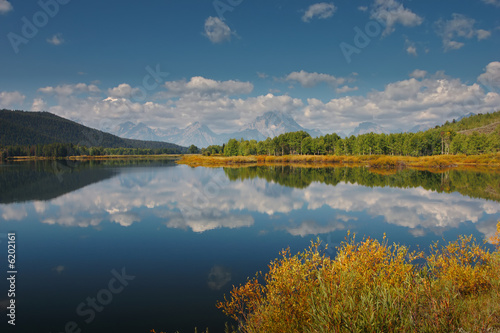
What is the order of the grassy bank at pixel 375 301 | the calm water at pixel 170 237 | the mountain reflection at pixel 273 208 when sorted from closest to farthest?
the grassy bank at pixel 375 301 < the calm water at pixel 170 237 < the mountain reflection at pixel 273 208

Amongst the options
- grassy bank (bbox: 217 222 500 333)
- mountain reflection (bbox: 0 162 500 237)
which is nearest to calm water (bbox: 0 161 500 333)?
mountain reflection (bbox: 0 162 500 237)

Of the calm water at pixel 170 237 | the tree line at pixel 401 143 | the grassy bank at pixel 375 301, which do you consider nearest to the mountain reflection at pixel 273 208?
the calm water at pixel 170 237

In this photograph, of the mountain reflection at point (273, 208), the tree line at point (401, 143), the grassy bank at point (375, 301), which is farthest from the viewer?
the tree line at point (401, 143)

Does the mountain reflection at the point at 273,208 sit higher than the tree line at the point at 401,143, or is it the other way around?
the tree line at the point at 401,143

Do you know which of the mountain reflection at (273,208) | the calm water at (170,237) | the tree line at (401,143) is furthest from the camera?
the tree line at (401,143)

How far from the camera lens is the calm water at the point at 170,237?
13562mm

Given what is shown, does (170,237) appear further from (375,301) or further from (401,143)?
(401,143)

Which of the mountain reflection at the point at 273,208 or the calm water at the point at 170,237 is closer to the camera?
the calm water at the point at 170,237

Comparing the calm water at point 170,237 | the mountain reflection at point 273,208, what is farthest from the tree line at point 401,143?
the calm water at point 170,237

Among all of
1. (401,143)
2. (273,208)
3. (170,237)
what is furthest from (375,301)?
(401,143)

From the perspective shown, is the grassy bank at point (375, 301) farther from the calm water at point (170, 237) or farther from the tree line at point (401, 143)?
the tree line at point (401, 143)

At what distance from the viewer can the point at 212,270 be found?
18.0 metres

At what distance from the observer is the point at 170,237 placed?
25.7m

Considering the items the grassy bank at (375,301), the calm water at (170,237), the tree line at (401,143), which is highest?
the tree line at (401,143)
